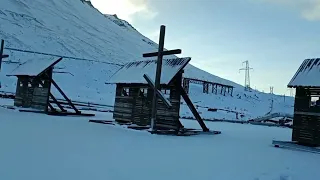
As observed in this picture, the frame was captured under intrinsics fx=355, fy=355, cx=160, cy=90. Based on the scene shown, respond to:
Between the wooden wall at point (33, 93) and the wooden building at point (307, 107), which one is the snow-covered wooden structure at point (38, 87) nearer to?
the wooden wall at point (33, 93)

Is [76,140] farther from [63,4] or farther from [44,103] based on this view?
[63,4]

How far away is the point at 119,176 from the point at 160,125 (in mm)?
11623

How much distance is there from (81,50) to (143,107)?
2729 inches

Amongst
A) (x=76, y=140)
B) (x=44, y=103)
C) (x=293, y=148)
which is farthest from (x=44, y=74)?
(x=293, y=148)

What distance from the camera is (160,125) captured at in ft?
60.6

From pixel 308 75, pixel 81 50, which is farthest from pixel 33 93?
pixel 81 50

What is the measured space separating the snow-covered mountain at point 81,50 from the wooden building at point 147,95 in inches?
677

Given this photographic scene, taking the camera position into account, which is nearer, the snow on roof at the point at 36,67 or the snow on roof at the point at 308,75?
the snow on roof at the point at 308,75

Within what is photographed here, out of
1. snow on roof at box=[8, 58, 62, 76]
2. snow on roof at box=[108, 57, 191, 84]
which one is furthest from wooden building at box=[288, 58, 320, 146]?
snow on roof at box=[8, 58, 62, 76]

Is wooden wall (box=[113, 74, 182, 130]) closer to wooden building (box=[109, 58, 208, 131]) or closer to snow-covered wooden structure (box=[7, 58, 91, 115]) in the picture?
wooden building (box=[109, 58, 208, 131])

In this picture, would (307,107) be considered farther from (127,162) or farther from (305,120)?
(127,162)

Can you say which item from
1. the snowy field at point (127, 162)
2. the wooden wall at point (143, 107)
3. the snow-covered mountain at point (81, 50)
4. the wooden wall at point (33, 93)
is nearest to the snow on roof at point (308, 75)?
the snowy field at point (127, 162)

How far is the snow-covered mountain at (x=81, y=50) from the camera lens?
186 feet

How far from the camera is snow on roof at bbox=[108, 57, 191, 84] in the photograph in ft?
59.3
